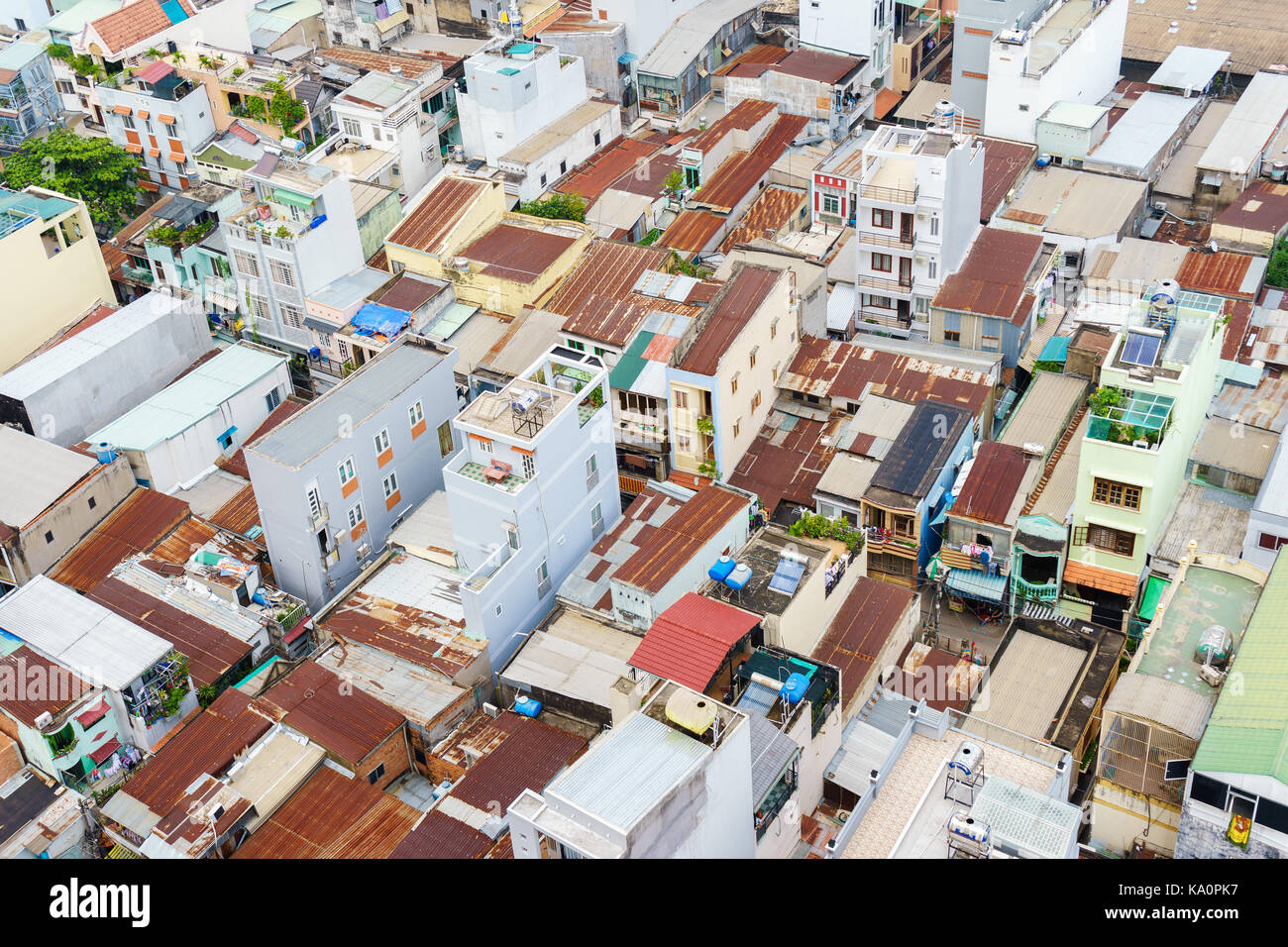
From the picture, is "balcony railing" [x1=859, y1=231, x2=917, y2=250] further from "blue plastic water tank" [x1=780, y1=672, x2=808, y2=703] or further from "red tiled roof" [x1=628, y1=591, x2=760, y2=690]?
"blue plastic water tank" [x1=780, y1=672, x2=808, y2=703]

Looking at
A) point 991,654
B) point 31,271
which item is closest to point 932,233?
point 991,654

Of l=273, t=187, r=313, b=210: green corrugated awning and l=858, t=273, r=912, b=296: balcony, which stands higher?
l=273, t=187, r=313, b=210: green corrugated awning

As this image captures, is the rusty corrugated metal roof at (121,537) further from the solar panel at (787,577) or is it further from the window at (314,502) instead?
the solar panel at (787,577)

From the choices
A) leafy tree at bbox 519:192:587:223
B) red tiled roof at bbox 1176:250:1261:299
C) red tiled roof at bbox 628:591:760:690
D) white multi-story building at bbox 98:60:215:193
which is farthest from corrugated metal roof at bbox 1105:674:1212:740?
white multi-story building at bbox 98:60:215:193

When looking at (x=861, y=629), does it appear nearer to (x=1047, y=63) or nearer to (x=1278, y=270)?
(x=1278, y=270)

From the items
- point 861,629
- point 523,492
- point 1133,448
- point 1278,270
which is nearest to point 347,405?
point 523,492

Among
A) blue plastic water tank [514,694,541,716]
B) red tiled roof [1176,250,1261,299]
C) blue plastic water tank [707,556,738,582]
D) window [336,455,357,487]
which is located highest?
blue plastic water tank [707,556,738,582]
